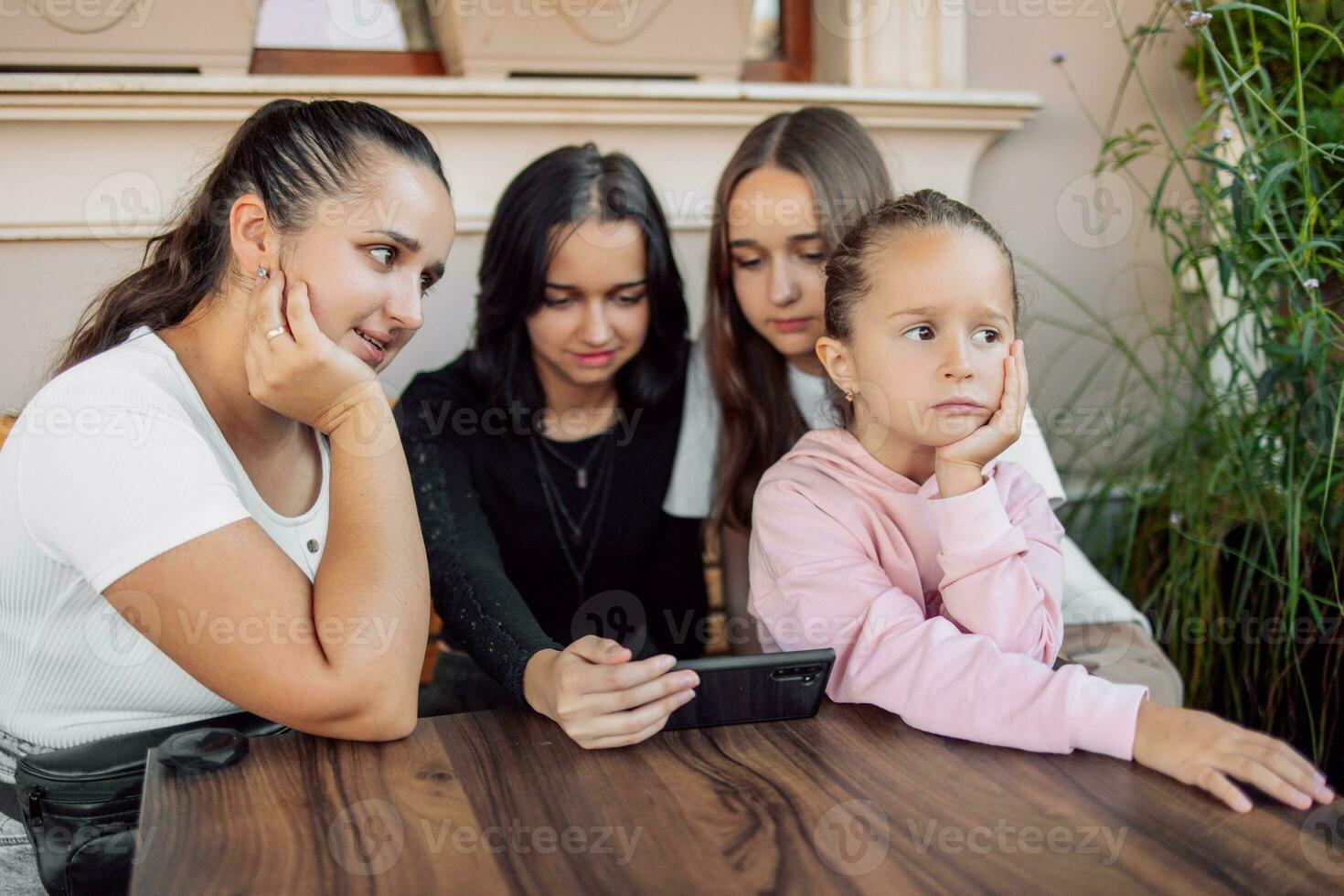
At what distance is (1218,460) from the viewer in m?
1.81

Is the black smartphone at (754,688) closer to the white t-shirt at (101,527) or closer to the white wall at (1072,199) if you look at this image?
the white t-shirt at (101,527)

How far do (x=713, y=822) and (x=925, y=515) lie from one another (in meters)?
0.55

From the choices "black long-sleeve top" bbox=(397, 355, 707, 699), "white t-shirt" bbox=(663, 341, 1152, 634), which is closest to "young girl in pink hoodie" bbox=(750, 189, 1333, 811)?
"white t-shirt" bbox=(663, 341, 1152, 634)

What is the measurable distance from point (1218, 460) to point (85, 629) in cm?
165

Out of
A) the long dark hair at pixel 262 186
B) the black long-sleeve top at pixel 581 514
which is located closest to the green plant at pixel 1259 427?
the black long-sleeve top at pixel 581 514

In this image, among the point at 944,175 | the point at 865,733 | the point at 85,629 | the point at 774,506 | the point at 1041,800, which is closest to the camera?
the point at 1041,800

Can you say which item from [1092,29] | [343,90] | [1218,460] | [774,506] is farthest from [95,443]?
[1092,29]

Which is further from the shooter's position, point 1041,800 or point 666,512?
point 666,512

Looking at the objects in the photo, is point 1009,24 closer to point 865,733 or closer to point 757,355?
point 757,355

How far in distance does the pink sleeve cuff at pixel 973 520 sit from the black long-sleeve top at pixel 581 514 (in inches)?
28.4

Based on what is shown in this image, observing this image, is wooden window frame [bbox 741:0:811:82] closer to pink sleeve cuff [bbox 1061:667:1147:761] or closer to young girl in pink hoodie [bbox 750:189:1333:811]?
young girl in pink hoodie [bbox 750:189:1333:811]

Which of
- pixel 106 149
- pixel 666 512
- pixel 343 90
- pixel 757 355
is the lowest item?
pixel 666 512

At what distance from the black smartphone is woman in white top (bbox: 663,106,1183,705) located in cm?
64

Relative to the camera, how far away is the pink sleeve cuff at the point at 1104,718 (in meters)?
0.90
